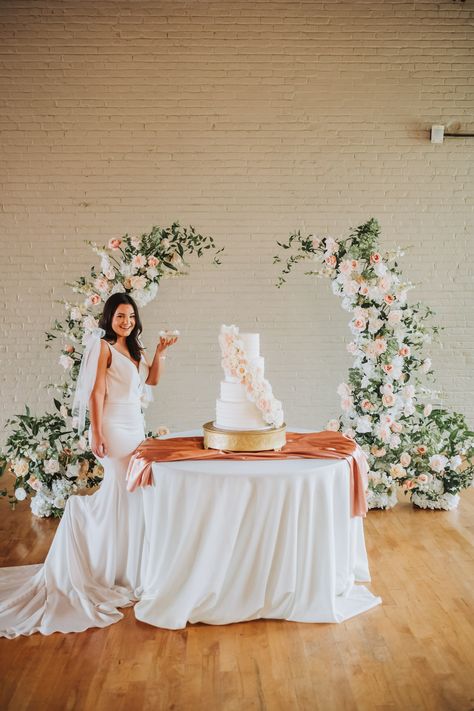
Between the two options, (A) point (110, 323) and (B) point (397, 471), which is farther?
(B) point (397, 471)

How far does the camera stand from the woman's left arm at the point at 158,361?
14.2 ft

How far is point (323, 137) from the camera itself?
265 inches

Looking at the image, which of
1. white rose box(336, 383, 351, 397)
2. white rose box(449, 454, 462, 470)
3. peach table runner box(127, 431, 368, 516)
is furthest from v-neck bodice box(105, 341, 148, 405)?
white rose box(449, 454, 462, 470)

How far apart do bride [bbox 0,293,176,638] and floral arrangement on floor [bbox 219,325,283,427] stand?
2.35ft

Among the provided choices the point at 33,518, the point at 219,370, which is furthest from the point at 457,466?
the point at 33,518

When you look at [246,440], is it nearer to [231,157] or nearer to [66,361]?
[66,361]

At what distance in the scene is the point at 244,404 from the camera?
3699 millimetres

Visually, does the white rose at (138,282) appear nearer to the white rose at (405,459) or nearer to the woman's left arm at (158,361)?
the woman's left arm at (158,361)

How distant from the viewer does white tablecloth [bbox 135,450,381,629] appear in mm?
3414

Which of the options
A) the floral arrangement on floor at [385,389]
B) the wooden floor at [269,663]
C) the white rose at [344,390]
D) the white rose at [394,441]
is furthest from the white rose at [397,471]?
the wooden floor at [269,663]

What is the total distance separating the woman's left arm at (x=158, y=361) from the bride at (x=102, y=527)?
0.79 ft

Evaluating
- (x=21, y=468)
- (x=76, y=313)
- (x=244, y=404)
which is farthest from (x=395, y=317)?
(x=21, y=468)

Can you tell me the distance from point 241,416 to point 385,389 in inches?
81.6

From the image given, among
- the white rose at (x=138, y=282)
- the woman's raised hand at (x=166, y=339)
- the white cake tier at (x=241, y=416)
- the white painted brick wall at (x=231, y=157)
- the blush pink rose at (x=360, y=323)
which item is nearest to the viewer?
the white cake tier at (x=241, y=416)
